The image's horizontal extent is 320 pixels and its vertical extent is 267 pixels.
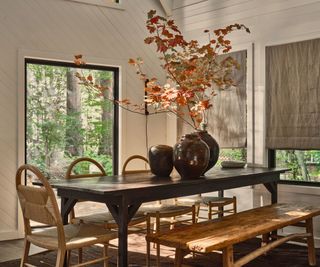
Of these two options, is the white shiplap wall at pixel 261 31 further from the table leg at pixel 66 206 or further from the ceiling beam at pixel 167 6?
the table leg at pixel 66 206

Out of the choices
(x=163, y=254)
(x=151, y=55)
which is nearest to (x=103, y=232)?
(x=163, y=254)

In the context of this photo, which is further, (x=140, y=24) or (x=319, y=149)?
(x=140, y=24)

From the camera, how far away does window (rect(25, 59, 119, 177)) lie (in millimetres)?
5156

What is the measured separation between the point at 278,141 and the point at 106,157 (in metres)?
2.05

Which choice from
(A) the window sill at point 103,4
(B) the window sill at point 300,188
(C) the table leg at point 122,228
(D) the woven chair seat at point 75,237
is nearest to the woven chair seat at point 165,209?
(D) the woven chair seat at point 75,237

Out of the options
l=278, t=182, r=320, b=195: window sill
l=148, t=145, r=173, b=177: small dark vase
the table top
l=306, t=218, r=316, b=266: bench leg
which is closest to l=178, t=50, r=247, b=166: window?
l=278, t=182, r=320, b=195: window sill

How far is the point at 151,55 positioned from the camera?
19.7 ft

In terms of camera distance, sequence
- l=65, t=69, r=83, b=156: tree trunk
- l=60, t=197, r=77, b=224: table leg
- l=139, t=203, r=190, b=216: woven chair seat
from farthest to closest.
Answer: l=65, t=69, r=83, b=156: tree trunk → l=139, t=203, r=190, b=216: woven chair seat → l=60, t=197, r=77, b=224: table leg

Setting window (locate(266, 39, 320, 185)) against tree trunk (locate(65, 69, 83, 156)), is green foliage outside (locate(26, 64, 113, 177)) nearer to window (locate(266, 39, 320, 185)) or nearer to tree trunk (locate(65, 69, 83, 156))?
tree trunk (locate(65, 69, 83, 156))

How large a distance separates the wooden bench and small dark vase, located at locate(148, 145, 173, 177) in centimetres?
51

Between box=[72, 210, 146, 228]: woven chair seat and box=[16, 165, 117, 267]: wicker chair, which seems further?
box=[72, 210, 146, 228]: woven chair seat

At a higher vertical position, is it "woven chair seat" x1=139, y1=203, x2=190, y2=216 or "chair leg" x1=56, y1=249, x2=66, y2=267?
"woven chair seat" x1=139, y1=203, x2=190, y2=216

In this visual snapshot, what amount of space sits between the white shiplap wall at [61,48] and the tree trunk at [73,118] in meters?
0.32

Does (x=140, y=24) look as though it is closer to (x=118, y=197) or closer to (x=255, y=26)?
(x=255, y=26)
